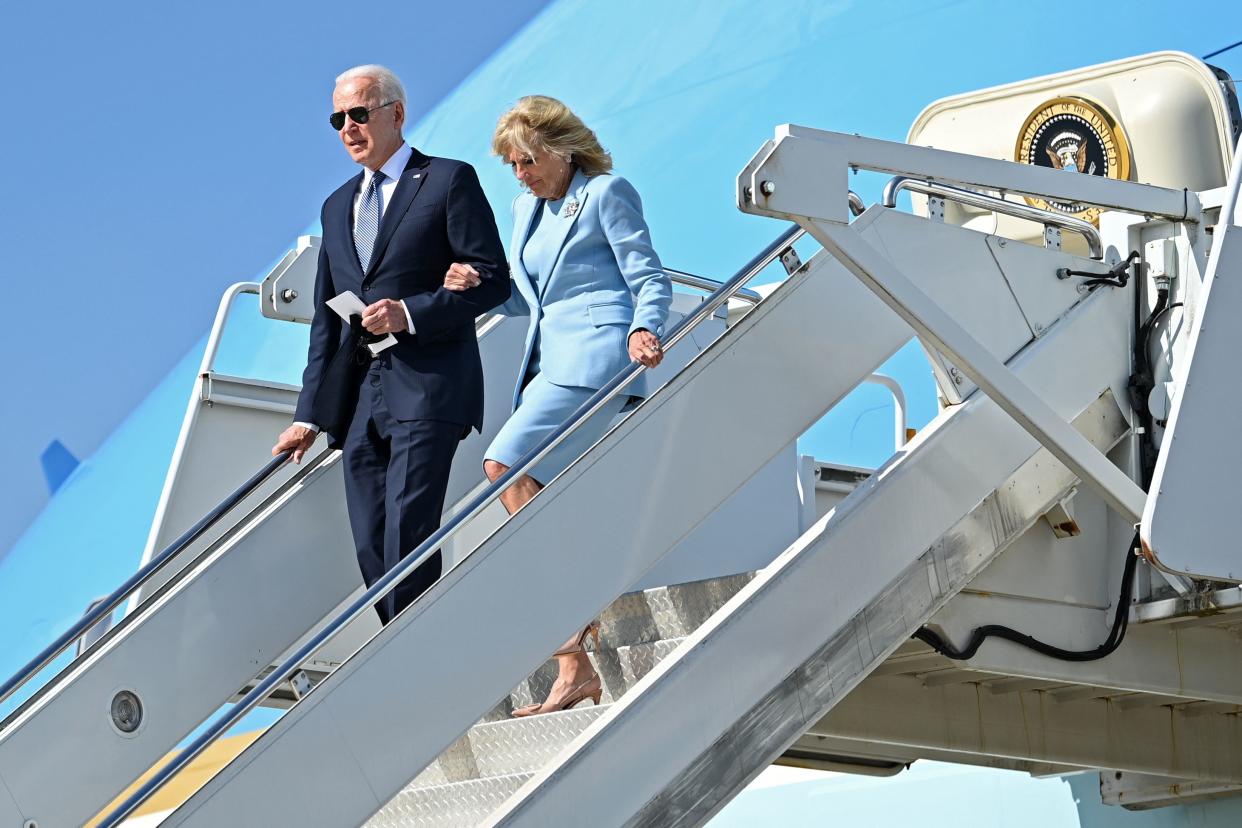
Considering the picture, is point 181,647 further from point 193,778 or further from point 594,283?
point 193,778

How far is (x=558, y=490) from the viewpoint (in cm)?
362

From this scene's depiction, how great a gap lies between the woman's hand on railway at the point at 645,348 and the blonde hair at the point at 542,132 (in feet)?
1.79

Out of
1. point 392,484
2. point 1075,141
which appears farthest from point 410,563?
point 1075,141

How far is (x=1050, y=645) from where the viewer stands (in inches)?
176

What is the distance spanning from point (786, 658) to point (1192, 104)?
266cm

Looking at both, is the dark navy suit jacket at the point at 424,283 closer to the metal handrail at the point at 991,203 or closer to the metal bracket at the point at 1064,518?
the metal handrail at the point at 991,203

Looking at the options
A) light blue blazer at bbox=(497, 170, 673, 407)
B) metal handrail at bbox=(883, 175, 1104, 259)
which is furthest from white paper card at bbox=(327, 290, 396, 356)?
metal handrail at bbox=(883, 175, 1104, 259)

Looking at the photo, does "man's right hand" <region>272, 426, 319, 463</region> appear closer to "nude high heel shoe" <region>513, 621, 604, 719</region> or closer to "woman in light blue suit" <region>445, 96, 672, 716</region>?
"woman in light blue suit" <region>445, 96, 672, 716</region>

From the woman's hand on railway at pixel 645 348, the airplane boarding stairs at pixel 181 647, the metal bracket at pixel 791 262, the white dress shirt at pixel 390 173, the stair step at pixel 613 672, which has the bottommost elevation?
the stair step at pixel 613 672

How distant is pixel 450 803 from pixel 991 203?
1.86 meters

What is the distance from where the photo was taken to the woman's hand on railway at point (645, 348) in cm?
381

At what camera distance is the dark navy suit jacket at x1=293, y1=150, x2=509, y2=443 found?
4094mm

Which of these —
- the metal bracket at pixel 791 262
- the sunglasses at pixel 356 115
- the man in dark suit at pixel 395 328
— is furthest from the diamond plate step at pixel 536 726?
the sunglasses at pixel 356 115

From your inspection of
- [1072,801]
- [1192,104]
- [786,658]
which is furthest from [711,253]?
[786,658]
